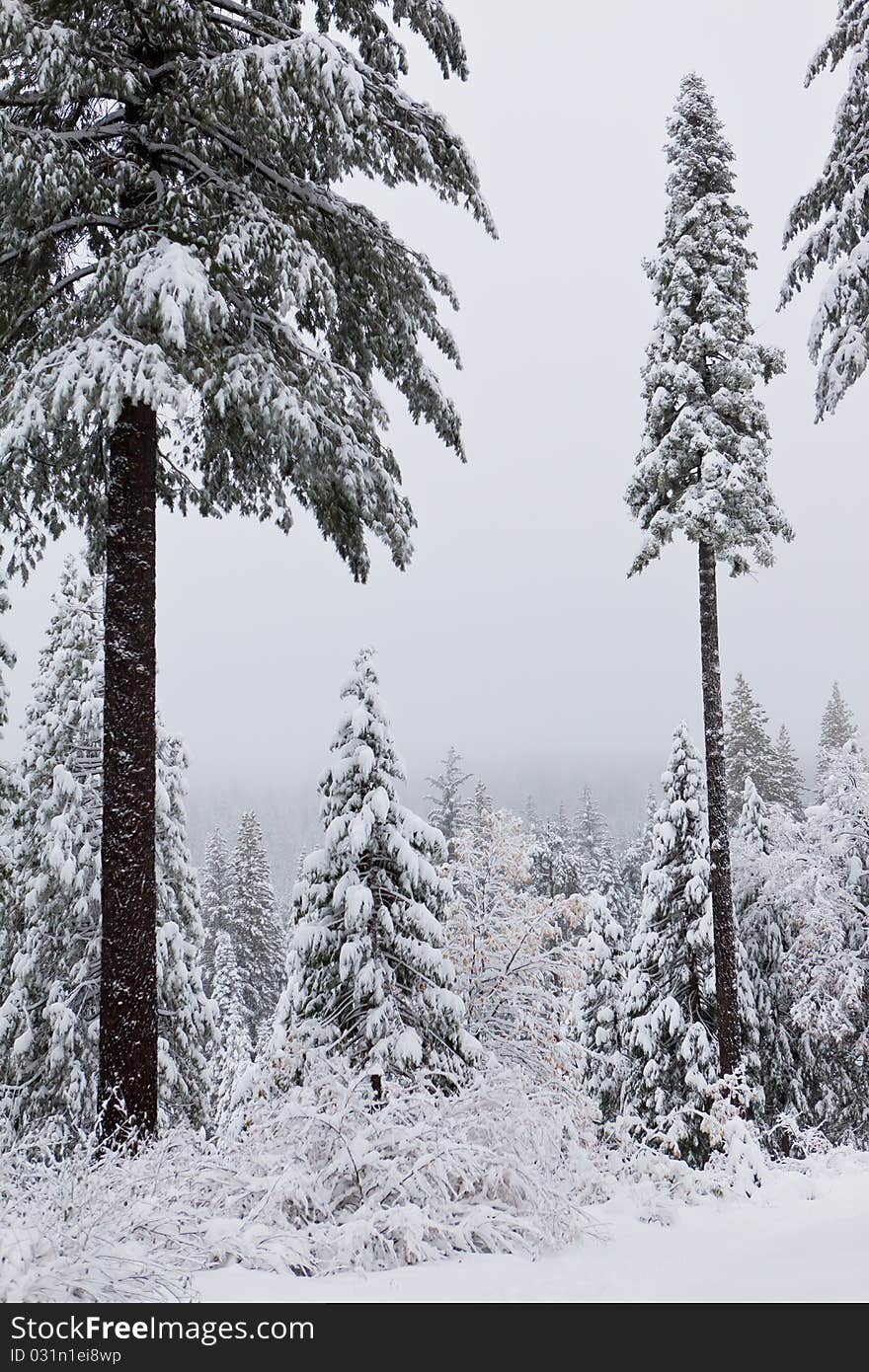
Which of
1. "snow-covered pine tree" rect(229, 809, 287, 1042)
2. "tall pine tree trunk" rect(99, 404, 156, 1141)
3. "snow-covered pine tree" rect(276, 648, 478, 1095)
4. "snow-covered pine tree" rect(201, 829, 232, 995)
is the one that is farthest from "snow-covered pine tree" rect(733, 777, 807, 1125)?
"snow-covered pine tree" rect(229, 809, 287, 1042)

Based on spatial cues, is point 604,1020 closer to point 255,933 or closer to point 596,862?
point 255,933

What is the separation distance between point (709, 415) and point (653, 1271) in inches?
539

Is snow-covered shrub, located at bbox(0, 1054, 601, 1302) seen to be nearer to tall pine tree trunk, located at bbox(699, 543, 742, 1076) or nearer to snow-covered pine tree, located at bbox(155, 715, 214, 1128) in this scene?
tall pine tree trunk, located at bbox(699, 543, 742, 1076)

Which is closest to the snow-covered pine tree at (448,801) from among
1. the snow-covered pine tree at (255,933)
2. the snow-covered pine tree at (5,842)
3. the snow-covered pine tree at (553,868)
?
the snow-covered pine tree at (553,868)

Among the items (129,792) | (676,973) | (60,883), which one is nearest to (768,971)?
(676,973)

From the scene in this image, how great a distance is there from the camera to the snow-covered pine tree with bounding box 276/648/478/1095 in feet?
33.4

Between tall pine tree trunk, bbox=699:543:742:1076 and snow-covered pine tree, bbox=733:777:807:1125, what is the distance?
522 centimetres

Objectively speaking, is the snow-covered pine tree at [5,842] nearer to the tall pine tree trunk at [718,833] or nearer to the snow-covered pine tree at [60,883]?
the snow-covered pine tree at [60,883]

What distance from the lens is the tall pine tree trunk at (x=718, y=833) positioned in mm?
14562

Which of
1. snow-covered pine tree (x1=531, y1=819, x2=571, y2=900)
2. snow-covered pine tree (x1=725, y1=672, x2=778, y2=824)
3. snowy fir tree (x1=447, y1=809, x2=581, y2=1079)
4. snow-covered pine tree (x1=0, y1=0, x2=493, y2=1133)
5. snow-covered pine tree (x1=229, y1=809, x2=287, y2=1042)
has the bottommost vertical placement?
snow-covered pine tree (x1=229, y1=809, x2=287, y2=1042)

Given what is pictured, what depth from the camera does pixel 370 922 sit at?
414 inches
